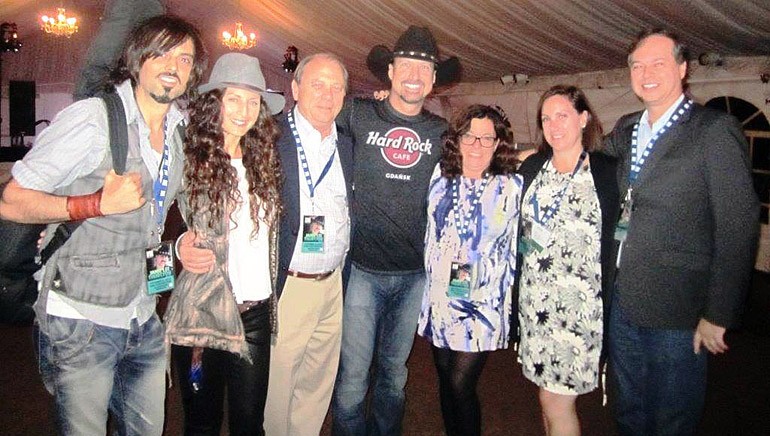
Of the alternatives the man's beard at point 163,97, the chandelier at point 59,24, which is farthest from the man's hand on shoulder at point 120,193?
the chandelier at point 59,24

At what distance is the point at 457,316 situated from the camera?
2334mm

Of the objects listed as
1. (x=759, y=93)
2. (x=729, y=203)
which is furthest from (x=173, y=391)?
(x=759, y=93)

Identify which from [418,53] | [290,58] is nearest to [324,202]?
[418,53]

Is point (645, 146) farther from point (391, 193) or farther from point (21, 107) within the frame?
point (21, 107)

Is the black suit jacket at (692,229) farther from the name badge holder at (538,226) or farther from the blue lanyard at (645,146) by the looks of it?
the name badge holder at (538,226)

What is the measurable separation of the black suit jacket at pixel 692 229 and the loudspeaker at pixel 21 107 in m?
16.7

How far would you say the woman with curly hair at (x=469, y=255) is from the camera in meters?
2.31

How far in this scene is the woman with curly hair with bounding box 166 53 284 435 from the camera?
6.45 feet

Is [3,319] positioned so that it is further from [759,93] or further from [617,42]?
[759,93]

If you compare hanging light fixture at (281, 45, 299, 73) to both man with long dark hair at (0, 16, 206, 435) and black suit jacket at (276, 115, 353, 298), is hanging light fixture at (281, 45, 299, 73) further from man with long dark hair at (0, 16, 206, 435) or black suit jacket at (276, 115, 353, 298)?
man with long dark hair at (0, 16, 206, 435)

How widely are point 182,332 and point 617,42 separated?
620 cm

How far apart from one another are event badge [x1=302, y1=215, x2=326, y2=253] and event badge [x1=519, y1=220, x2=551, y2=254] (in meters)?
0.93

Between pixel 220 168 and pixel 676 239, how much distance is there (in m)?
1.86

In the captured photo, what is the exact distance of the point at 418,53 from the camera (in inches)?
105
